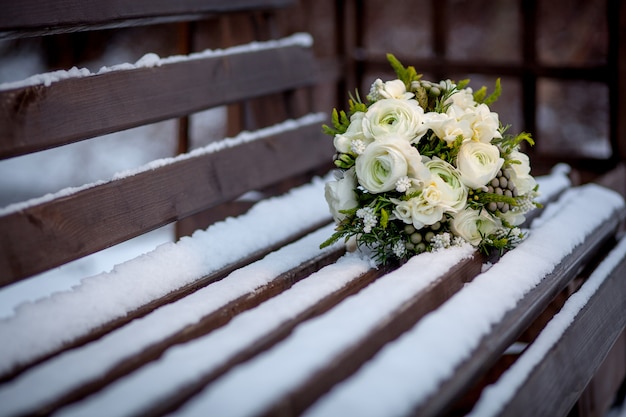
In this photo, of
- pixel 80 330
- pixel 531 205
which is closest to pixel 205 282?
pixel 80 330

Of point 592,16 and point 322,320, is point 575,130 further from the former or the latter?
point 322,320

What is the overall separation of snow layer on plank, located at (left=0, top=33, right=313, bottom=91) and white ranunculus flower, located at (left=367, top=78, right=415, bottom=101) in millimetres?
665

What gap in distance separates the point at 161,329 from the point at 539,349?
722 millimetres

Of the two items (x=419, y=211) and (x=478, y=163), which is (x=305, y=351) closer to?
(x=419, y=211)

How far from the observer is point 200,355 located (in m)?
1.16

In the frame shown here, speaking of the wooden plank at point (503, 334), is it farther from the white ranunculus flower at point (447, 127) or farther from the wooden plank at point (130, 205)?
the wooden plank at point (130, 205)

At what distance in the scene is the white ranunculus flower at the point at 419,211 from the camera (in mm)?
1555

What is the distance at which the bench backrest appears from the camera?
5.24 feet

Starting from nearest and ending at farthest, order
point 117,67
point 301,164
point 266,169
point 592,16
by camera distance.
Answer: point 117,67, point 266,169, point 301,164, point 592,16

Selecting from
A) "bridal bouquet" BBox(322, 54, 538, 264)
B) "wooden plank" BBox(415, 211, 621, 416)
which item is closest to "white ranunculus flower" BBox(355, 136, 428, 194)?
"bridal bouquet" BBox(322, 54, 538, 264)

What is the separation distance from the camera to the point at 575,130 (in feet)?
19.2

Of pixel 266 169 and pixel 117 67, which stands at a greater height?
pixel 117 67

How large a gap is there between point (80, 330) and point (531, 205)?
104 cm

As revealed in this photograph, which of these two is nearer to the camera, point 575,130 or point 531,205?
point 531,205
